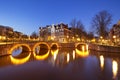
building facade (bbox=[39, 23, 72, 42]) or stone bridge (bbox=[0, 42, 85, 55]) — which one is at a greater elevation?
building facade (bbox=[39, 23, 72, 42])

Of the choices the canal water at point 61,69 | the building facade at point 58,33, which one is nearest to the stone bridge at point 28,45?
the canal water at point 61,69

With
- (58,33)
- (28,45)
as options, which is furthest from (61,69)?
(58,33)

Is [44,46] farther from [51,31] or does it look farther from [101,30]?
[51,31]

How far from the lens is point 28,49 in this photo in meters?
44.1

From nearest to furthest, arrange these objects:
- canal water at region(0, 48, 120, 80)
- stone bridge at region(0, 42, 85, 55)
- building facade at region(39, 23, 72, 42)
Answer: canal water at region(0, 48, 120, 80), stone bridge at region(0, 42, 85, 55), building facade at region(39, 23, 72, 42)

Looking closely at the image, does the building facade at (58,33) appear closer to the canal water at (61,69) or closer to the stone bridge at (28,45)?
the stone bridge at (28,45)

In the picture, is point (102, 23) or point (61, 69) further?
point (102, 23)

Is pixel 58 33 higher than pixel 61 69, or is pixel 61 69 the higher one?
pixel 58 33

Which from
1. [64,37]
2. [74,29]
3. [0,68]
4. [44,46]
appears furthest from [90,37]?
[0,68]

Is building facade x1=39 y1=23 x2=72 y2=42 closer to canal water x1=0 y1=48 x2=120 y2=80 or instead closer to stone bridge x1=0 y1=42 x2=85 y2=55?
stone bridge x1=0 y1=42 x2=85 y2=55

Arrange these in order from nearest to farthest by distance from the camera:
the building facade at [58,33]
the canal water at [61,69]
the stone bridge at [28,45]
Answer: the canal water at [61,69] → the stone bridge at [28,45] → the building facade at [58,33]

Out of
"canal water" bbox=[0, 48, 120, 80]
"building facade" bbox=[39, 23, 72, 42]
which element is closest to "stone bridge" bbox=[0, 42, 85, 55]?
"canal water" bbox=[0, 48, 120, 80]

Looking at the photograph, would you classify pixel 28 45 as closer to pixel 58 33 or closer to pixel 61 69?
pixel 61 69

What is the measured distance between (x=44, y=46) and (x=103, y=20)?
2004 cm
